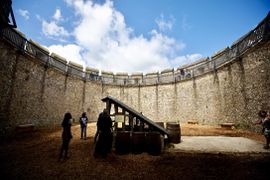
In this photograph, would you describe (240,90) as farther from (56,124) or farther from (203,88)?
(56,124)

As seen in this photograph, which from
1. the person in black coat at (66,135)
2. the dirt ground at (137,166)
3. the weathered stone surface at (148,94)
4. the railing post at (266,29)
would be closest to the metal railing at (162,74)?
the railing post at (266,29)

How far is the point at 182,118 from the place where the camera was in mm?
16891

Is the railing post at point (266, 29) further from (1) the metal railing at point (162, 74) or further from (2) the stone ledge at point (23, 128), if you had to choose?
(2) the stone ledge at point (23, 128)

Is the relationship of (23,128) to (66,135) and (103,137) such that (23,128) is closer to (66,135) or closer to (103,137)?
(66,135)

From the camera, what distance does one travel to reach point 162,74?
65.3ft

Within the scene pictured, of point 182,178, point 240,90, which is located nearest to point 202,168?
point 182,178

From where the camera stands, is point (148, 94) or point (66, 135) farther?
point (148, 94)

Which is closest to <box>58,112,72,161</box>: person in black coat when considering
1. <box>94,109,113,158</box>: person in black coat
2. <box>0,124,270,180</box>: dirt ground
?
<box>0,124,270,180</box>: dirt ground

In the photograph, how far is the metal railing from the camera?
29.9ft

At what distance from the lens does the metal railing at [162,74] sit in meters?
9.11

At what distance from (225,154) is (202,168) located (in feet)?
5.95

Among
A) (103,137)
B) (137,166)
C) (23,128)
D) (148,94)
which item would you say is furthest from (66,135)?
(148,94)

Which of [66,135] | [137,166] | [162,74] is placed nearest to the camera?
[137,166]

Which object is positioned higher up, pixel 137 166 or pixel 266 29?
pixel 266 29
